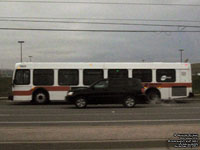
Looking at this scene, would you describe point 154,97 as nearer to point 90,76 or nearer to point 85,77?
point 90,76

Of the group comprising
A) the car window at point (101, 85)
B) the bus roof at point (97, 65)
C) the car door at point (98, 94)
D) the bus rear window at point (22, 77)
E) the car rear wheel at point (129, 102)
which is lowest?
the car rear wheel at point (129, 102)

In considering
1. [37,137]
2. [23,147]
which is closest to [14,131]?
[37,137]

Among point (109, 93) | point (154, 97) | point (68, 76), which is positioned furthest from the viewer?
point (154, 97)

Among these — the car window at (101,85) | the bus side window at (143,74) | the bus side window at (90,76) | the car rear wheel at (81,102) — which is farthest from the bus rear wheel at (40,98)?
the bus side window at (143,74)

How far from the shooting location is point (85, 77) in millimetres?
18500

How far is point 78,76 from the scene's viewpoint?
60.6 ft

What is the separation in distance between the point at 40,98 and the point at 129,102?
20.2ft

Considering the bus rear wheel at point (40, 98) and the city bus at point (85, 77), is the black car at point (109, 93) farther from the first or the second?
the bus rear wheel at point (40, 98)

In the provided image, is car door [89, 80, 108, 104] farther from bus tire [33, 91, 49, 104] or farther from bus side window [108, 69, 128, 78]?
bus tire [33, 91, 49, 104]

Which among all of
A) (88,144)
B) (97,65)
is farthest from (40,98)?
(88,144)

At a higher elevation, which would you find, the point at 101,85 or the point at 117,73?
the point at 117,73

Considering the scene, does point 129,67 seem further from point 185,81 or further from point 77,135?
point 77,135

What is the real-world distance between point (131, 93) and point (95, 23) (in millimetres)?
8338

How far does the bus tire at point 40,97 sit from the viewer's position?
17844mm
